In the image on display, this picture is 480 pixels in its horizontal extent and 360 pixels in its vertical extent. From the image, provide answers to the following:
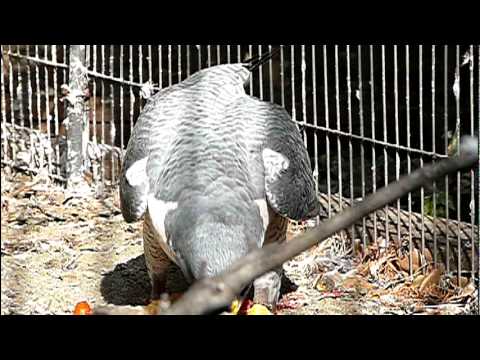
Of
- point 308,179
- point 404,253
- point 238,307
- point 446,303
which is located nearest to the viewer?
point 238,307

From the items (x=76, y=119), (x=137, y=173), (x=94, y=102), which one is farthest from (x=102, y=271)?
(x=94, y=102)

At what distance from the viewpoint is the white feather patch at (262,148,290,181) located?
10.3ft

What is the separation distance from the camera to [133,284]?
388 cm

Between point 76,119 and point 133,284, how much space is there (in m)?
1.79

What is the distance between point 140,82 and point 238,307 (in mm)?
2915

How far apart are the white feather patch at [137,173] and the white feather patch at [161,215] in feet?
0.37

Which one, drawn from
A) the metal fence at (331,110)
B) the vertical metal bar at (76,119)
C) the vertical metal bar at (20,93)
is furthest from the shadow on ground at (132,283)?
the vertical metal bar at (20,93)

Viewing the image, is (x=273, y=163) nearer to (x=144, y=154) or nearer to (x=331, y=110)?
(x=144, y=154)

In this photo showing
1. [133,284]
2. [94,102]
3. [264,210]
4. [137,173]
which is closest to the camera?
[264,210]

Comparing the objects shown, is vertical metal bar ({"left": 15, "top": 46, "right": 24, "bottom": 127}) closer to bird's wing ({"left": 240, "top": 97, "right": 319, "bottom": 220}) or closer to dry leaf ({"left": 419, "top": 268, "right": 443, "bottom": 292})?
bird's wing ({"left": 240, "top": 97, "right": 319, "bottom": 220})

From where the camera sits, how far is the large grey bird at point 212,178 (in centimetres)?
277

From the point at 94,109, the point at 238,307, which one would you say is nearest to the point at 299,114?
the point at 94,109

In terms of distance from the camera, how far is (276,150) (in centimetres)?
320

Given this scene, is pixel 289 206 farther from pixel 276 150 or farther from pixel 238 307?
pixel 238 307
